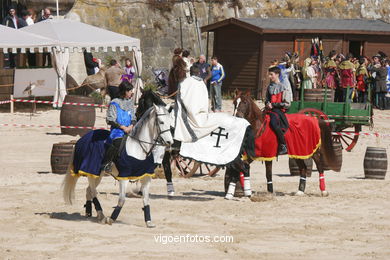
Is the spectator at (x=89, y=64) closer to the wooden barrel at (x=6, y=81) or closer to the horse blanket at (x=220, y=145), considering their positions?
the wooden barrel at (x=6, y=81)

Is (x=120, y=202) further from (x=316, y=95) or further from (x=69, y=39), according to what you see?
(x=69, y=39)

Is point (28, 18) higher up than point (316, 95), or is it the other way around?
point (28, 18)

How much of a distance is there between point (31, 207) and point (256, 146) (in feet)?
12.7

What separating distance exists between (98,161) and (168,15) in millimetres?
28880

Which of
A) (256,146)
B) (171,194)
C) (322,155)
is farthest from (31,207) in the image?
(322,155)

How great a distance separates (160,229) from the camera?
44.0 feet

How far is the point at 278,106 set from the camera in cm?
1680

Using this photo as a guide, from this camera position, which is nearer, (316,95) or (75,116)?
(316,95)

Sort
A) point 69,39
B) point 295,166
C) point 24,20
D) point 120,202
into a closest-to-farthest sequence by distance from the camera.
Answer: point 120,202, point 295,166, point 69,39, point 24,20

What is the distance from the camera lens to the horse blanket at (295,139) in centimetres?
1650

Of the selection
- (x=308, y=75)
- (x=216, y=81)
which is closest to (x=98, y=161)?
(x=308, y=75)

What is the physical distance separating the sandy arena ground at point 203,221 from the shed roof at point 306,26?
1761 centimetres

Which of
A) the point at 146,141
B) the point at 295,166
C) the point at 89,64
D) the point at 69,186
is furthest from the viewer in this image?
the point at 89,64

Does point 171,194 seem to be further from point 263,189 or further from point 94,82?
point 94,82
